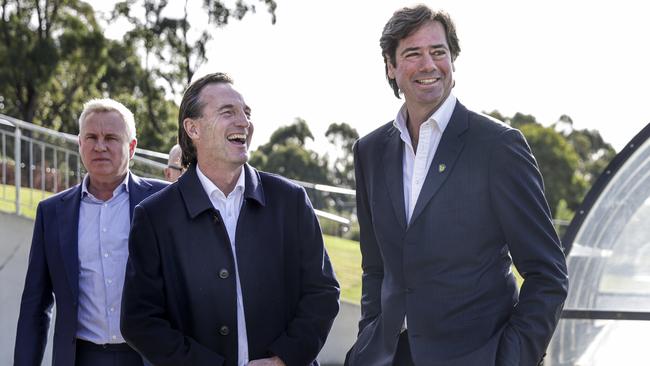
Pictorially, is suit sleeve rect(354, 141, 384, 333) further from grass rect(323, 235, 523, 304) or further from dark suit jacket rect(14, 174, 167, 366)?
grass rect(323, 235, 523, 304)

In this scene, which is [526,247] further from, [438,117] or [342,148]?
[342,148]

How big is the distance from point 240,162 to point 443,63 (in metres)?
0.81

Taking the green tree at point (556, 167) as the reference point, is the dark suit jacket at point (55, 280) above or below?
above

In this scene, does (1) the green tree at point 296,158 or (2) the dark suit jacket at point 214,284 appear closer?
(2) the dark suit jacket at point 214,284

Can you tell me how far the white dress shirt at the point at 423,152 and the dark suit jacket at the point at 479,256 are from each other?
40 mm

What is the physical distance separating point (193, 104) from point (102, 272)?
3.34 ft

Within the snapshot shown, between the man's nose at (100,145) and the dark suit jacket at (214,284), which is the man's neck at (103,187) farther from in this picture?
the dark suit jacket at (214,284)

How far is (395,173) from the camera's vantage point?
3197 millimetres

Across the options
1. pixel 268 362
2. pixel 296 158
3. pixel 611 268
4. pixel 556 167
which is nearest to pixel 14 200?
pixel 611 268

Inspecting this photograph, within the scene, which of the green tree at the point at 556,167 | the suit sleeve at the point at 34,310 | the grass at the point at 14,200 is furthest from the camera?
the green tree at the point at 556,167

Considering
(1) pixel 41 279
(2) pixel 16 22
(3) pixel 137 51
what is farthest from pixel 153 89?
(1) pixel 41 279

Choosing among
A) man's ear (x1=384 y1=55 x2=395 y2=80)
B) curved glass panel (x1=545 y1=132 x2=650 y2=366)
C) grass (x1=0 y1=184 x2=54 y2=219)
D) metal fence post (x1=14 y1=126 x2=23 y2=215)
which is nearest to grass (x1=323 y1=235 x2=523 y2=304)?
grass (x1=0 y1=184 x2=54 y2=219)

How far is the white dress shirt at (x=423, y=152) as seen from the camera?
3113 millimetres

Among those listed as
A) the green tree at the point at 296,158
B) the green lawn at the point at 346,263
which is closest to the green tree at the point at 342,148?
the green tree at the point at 296,158
